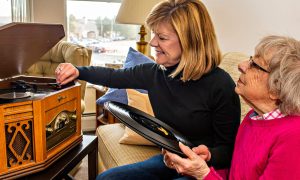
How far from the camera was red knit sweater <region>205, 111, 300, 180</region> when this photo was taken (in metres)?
0.80

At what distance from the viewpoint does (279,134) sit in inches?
33.7

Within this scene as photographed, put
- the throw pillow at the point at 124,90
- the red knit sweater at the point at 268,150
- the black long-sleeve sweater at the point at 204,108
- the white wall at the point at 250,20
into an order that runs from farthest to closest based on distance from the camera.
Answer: the throw pillow at the point at 124,90, the white wall at the point at 250,20, the black long-sleeve sweater at the point at 204,108, the red knit sweater at the point at 268,150

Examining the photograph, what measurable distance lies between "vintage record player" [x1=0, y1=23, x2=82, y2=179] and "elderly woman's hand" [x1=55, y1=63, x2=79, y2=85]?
34 mm

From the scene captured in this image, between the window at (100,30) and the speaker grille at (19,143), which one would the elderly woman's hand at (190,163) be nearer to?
the speaker grille at (19,143)

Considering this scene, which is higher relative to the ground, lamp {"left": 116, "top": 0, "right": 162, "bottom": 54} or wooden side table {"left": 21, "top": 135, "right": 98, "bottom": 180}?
lamp {"left": 116, "top": 0, "right": 162, "bottom": 54}

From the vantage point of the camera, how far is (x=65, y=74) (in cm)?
127

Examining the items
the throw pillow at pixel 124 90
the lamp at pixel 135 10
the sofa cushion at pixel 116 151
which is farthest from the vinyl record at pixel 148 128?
the lamp at pixel 135 10

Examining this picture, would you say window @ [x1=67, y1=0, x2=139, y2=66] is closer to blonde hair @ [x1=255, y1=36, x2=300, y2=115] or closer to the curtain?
the curtain

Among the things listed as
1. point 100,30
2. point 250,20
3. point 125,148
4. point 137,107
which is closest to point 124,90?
point 137,107

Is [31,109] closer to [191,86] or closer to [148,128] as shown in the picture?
[148,128]

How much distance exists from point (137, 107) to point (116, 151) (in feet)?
0.88

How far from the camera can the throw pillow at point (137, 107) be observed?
1664mm

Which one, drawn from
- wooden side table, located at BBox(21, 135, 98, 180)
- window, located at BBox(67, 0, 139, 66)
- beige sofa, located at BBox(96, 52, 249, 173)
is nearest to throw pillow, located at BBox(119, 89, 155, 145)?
beige sofa, located at BBox(96, 52, 249, 173)

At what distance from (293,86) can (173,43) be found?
536 mm
